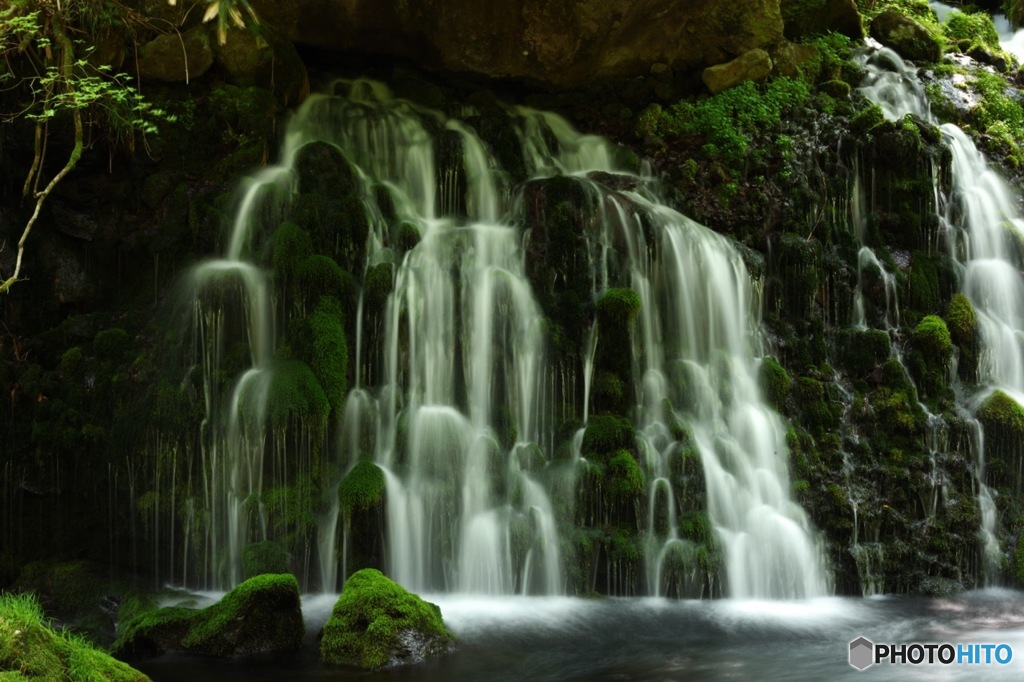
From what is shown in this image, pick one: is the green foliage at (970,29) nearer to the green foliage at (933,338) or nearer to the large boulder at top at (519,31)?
the large boulder at top at (519,31)

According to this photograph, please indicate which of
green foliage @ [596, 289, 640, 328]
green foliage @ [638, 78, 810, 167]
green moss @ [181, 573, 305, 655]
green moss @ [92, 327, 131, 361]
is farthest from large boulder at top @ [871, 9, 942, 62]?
green moss @ [181, 573, 305, 655]

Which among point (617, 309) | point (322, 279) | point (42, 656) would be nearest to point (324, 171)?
point (322, 279)

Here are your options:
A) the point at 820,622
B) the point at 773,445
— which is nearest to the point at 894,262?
the point at 773,445

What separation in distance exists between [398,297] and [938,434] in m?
6.59

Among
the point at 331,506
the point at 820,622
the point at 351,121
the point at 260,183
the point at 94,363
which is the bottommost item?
the point at 820,622

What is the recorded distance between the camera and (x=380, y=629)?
7574mm

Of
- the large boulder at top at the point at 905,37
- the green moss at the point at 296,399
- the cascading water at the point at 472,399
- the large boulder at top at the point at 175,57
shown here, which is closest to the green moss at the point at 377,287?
the cascading water at the point at 472,399

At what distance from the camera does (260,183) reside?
467 inches

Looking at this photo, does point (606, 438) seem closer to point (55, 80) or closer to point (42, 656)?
point (42, 656)

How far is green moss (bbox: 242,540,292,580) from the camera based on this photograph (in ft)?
30.9

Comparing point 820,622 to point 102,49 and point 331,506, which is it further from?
point 102,49

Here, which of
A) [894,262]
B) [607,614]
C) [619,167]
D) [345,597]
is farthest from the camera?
[619,167]

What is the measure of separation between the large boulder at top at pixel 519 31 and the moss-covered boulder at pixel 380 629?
29.1 feet

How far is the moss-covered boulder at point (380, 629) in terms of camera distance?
7516 millimetres
